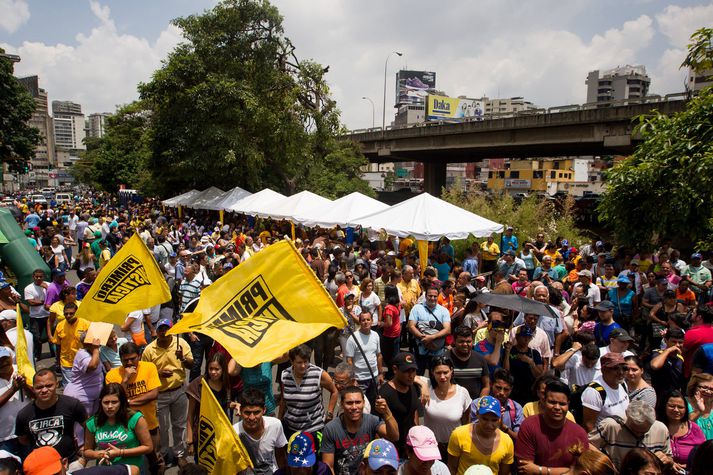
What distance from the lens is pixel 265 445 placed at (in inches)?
148

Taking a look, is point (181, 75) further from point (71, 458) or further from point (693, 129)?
point (71, 458)

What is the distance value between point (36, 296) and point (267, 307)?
17.0ft

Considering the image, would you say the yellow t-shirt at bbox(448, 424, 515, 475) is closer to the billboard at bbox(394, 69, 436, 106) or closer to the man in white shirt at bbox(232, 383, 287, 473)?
the man in white shirt at bbox(232, 383, 287, 473)

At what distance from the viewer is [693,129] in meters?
10.8

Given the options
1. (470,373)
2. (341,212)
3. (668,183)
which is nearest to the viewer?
(470,373)

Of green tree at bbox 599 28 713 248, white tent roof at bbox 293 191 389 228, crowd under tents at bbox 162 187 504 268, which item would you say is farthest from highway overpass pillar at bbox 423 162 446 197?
green tree at bbox 599 28 713 248

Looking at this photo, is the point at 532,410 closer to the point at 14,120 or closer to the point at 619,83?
the point at 14,120

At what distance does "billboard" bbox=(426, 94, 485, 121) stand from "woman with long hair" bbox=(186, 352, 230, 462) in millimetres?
89655

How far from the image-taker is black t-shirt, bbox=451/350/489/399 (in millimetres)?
4531

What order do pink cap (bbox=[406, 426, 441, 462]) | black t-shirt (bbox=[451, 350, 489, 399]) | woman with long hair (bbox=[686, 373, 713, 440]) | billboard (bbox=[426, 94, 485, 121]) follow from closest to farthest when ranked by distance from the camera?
pink cap (bbox=[406, 426, 441, 462]), woman with long hair (bbox=[686, 373, 713, 440]), black t-shirt (bbox=[451, 350, 489, 399]), billboard (bbox=[426, 94, 485, 121])

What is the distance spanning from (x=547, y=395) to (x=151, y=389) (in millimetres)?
3316

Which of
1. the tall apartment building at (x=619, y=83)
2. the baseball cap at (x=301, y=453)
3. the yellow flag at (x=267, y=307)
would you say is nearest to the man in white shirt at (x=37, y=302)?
the yellow flag at (x=267, y=307)

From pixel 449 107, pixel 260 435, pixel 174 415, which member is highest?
pixel 449 107

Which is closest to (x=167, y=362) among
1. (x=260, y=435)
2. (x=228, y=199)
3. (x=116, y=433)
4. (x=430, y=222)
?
(x=116, y=433)
